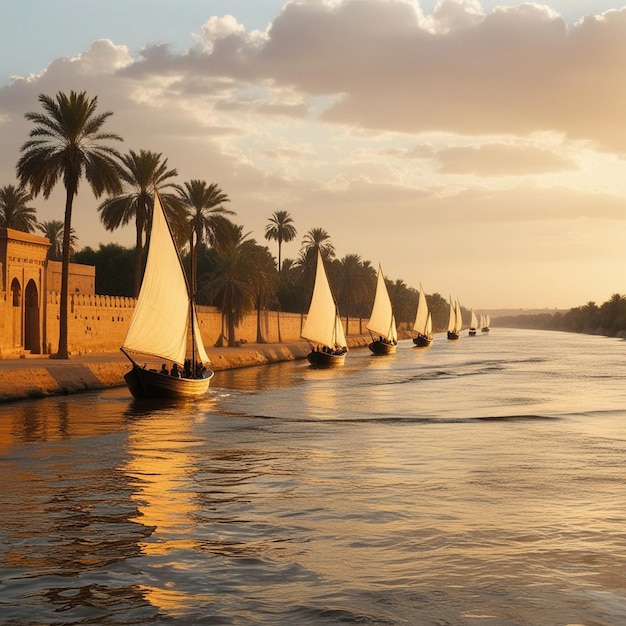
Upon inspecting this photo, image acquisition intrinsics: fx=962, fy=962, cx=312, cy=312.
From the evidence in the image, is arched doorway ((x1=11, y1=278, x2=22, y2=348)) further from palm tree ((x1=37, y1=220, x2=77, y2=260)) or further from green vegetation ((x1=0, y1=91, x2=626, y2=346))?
palm tree ((x1=37, y1=220, x2=77, y2=260))

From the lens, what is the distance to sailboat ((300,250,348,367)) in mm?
57969

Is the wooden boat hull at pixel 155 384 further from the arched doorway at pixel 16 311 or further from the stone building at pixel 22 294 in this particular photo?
the arched doorway at pixel 16 311

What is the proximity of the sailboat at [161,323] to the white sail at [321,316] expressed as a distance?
2460 centimetres

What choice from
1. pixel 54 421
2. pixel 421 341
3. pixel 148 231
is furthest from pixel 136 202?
pixel 421 341

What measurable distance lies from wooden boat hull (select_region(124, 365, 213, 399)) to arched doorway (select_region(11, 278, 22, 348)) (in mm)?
13757

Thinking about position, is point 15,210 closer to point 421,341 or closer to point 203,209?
point 203,209

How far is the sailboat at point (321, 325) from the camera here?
58.0 metres

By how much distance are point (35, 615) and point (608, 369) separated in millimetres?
51848

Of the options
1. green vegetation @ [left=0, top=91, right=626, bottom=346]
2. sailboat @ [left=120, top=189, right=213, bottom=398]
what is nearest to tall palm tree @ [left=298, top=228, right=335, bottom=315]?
green vegetation @ [left=0, top=91, right=626, bottom=346]

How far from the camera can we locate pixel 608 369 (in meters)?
56.1

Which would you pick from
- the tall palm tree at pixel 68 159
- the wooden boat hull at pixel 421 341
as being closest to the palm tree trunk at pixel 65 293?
the tall palm tree at pixel 68 159

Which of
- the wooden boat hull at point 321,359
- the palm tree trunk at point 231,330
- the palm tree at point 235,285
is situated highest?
the palm tree at point 235,285

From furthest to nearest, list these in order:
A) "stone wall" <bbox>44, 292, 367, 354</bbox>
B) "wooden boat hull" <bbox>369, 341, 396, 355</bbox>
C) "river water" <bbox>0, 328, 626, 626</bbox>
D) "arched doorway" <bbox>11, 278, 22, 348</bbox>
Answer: "wooden boat hull" <bbox>369, 341, 396, 355</bbox>
"stone wall" <bbox>44, 292, 367, 354</bbox>
"arched doorway" <bbox>11, 278, 22, 348</bbox>
"river water" <bbox>0, 328, 626, 626</bbox>

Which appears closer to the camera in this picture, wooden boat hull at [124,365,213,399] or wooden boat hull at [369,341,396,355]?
wooden boat hull at [124,365,213,399]
